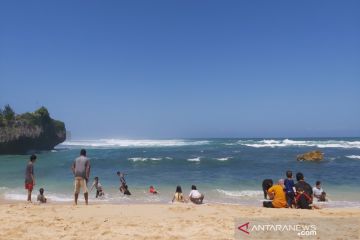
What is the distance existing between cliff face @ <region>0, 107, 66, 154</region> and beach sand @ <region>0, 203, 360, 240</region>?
1704 inches

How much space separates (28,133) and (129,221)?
4864 cm

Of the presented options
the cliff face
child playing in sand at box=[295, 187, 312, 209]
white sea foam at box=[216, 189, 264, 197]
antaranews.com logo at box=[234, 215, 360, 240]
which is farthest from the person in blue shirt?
the cliff face

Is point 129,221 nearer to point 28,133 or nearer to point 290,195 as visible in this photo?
point 290,195

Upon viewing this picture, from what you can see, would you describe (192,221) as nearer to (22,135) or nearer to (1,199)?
(1,199)

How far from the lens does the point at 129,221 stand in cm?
841

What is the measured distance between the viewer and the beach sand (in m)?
7.33

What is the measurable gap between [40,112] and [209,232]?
54.5 m

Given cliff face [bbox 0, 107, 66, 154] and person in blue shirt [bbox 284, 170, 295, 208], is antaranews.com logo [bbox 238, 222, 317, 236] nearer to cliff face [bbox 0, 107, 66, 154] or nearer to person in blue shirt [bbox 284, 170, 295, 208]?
person in blue shirt [bbox 284, 170, 295, 208]

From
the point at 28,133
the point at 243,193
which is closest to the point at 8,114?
the point at 28,133

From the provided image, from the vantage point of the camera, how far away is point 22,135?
51094mm

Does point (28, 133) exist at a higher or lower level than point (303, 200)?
A: higher

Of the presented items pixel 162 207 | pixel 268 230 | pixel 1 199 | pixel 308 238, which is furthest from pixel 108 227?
pixel 1 199

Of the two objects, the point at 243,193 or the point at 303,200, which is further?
the point at 243,193

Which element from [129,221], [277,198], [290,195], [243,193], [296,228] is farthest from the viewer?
[243,193]
